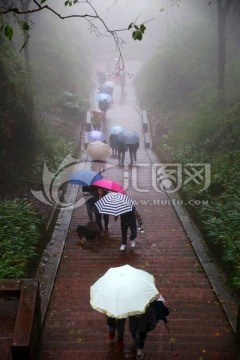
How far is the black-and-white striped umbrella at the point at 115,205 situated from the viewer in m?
8.31

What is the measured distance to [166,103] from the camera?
26172mm

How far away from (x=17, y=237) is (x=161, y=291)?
3.50m

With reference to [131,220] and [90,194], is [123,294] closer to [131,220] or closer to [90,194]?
[131,220]

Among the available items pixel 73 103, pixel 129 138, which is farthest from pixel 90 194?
pixel 73 103

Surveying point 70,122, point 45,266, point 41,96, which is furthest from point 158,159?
point 45,266

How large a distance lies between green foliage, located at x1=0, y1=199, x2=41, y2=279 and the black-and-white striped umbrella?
1799 millimetres

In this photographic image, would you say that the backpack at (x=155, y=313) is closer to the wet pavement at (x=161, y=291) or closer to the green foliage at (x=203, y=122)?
the wet pavement at (x=161, y=291)

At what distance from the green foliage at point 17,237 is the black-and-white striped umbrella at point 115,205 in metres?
1.80

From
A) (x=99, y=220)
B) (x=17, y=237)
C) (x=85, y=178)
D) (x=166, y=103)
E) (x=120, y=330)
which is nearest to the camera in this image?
(x=120, y=330)

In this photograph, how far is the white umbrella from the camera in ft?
16.0

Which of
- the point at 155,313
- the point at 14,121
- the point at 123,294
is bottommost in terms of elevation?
the point at 155,313

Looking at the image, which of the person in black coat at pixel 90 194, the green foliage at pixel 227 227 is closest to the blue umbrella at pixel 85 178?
the person in black coat at pixel 90 194

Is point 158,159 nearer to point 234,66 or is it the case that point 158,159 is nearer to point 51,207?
point 51,207

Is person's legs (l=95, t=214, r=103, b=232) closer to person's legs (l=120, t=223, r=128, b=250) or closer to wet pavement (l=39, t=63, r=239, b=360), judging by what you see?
wet pavement (l=39, t=63, r=239, b=360)
